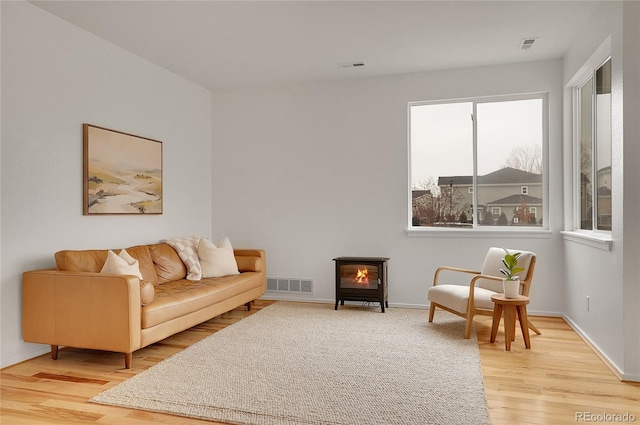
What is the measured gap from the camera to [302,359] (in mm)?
3691

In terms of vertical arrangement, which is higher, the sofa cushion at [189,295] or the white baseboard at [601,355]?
the sofa cushion at [189,295]

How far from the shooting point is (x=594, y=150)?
425 centimetres

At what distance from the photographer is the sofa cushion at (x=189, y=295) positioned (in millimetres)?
3737

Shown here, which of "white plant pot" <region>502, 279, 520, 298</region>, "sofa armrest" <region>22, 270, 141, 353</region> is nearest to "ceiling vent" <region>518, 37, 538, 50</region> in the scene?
"white plant pot" <region>502, 279, 520, 298</region>

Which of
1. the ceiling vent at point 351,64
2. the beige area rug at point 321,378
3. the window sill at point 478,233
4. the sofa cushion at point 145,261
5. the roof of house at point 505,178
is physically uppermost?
the ceiling vent at point 351,64

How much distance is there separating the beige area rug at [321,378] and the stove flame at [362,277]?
71cm

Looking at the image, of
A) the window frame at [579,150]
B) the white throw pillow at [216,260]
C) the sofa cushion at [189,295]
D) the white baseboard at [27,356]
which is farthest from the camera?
the white throw pillow at [216,260]

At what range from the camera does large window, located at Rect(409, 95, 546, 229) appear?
17.9 ft

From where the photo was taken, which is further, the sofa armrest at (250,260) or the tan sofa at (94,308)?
the sofa armrest at (250,260)

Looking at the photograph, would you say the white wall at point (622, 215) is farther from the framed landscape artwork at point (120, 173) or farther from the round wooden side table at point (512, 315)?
the framed landscape artwork at point (120, 173)

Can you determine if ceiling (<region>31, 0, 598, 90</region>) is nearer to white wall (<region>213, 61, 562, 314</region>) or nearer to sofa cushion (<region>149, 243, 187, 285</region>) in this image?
white wall (<region>213, 61, 562, 314</region>)

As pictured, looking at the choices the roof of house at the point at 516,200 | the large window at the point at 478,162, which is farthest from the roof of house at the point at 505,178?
the roof of house at the point at 516,200

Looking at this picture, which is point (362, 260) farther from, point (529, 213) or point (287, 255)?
point (529, 213)

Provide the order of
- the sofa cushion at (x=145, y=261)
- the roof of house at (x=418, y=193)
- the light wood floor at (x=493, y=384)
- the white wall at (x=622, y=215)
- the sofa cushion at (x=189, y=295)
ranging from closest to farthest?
the light wood floor at (x=493, y=384) < the white wall at (x=622, y=215) < the sofa cushion at (x=189, y=295) < the sofa cushion at (x=145, y=261) < the roof of house at (x=418, y=193)
